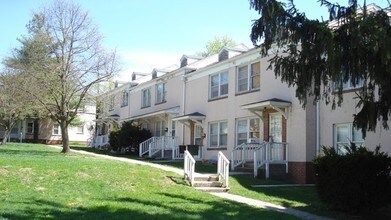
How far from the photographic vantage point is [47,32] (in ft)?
79.9

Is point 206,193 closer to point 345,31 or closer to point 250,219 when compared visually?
point 250,219

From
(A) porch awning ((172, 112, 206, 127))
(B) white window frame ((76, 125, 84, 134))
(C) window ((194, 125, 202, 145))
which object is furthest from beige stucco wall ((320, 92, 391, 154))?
(B) white window frame ((76, 125, 84, 134))

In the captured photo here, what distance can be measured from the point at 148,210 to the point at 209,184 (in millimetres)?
5382

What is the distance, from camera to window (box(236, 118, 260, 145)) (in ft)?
70.5

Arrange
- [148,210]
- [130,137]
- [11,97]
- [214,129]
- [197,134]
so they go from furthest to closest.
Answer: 1. [130,137]
2. [11,97]
3. [197,134]
4. [214,129]
5. [148,210]

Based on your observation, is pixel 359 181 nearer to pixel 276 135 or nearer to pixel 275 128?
pixel 276 135

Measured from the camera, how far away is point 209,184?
1556 cm

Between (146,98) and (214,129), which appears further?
(146,98)

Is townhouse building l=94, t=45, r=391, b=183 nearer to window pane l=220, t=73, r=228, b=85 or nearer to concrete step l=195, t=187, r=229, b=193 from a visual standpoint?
window pane l=220, t=73, r=228, b=85

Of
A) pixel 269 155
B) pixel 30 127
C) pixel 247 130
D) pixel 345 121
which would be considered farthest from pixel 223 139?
pixel 30 127

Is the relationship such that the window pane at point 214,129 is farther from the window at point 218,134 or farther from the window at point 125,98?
the window at point 125,98

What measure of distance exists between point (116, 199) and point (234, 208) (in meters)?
2.97

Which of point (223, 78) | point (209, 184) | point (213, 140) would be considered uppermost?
point (223, 78)

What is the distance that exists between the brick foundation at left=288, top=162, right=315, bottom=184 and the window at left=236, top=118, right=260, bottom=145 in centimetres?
250
